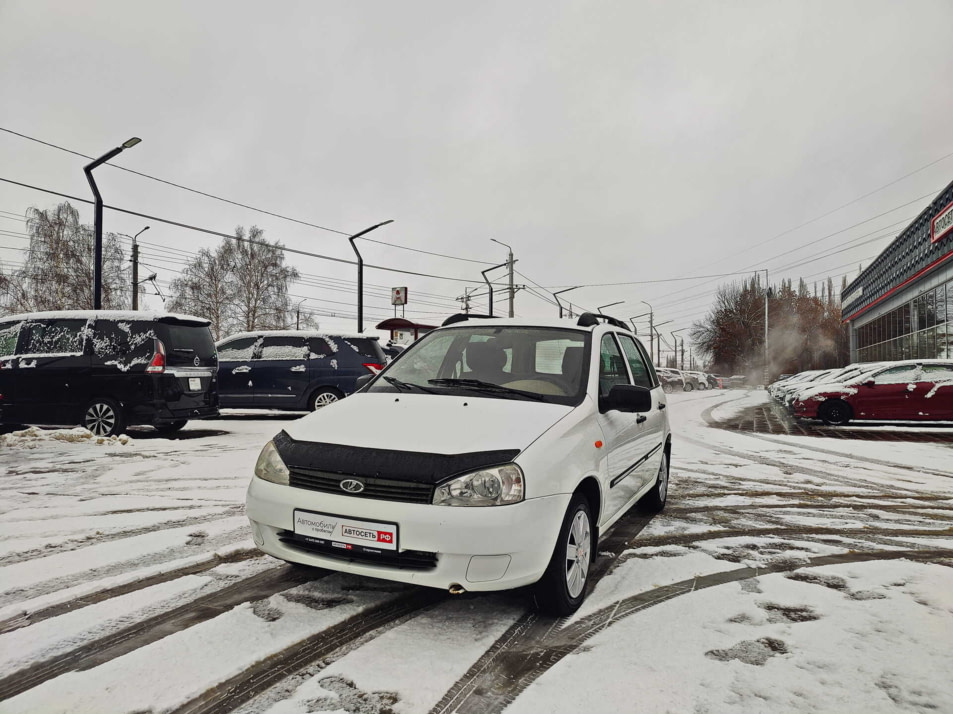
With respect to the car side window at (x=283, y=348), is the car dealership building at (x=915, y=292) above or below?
above

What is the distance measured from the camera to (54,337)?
30.0 feet

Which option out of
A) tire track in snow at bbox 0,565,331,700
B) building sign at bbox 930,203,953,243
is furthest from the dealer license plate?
building sign at bbox 930,203,953,243

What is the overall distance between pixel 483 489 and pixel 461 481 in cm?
10

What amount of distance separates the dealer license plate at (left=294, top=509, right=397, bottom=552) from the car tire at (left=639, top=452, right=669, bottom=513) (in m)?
3.02

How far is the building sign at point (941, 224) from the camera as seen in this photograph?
71.3 ft

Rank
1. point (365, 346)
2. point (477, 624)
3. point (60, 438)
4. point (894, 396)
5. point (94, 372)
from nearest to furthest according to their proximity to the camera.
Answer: point (477, 624), point (60, 438), point (94, 372), point (365, 346), point (894, 396)

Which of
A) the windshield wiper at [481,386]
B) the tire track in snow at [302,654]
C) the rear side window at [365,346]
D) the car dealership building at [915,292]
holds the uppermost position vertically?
the car dealership building at [915,292]

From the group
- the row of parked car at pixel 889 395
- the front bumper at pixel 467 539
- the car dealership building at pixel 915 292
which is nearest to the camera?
the front bumper at pixel 467 539

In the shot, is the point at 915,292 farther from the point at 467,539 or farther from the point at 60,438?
the point at 60,438

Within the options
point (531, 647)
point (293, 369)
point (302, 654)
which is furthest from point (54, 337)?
point (531, 647)

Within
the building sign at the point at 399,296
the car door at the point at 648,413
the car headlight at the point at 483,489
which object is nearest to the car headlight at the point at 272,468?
the car headlight at the point at 483,489

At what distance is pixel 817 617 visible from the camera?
3035 millimetres

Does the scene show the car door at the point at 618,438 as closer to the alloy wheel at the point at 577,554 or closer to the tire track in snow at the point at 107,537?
the alloy wheel at the point at 577,554

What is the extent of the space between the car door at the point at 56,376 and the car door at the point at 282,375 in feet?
12.4
